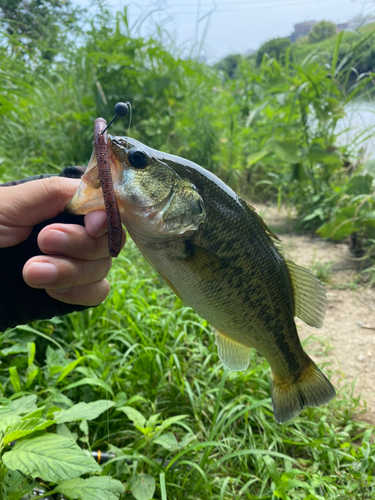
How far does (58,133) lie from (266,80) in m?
3.06

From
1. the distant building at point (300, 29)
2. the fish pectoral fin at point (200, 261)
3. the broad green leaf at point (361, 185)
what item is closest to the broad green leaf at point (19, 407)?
the fish pectoral fin at point (200, 261)

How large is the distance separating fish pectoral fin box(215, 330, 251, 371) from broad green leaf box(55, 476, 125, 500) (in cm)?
57

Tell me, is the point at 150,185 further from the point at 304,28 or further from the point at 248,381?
the point at 304,28

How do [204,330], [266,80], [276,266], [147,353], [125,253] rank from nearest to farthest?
[276,266]
[147,353]
[204,330]
[125,253]
[266,80]

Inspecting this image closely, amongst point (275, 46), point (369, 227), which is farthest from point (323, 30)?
point (369, 227)

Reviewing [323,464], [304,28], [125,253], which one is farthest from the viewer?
[304,28]

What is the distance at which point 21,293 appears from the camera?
1235 mm

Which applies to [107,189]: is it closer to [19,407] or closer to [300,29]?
[19,407]

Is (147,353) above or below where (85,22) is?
below

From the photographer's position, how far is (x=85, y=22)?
4168 mm

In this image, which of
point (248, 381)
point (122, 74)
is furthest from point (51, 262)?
point (122, 74)

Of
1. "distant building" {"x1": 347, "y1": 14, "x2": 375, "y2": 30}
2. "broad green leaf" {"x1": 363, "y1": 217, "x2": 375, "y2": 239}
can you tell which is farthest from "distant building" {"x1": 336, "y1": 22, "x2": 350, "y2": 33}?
"broad green leaf" {"x1": 363, "y1": 217, "x2": 375, "y2": 239}

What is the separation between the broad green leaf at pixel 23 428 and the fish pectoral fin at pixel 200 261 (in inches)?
28.1

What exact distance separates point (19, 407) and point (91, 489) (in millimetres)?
440
